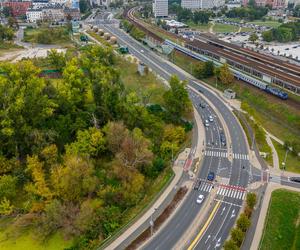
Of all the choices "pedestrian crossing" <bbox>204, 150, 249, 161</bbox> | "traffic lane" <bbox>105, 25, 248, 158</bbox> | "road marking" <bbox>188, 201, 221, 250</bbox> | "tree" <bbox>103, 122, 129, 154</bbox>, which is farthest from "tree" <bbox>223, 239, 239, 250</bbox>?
"traffic lane" <bbox>105, 25, 248, 158</bbox>

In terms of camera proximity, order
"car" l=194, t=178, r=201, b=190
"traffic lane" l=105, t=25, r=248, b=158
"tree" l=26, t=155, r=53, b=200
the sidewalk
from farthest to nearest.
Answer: "traffic lane" l=105, t=25, r=248, b=158 → "car" l=194, t=178, r=201, b=190 → "tree" l=26, t=155, r=53, b=200 → the sidewalk

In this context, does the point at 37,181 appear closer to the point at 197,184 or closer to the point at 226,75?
the point at 197,184

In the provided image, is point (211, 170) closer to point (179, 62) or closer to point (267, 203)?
point (267, 203)

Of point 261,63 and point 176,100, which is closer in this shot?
point 176,100

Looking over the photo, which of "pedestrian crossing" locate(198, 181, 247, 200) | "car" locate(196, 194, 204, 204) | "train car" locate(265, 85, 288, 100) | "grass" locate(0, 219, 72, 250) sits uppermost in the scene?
"train car" locate(265, 85, 288, 100)

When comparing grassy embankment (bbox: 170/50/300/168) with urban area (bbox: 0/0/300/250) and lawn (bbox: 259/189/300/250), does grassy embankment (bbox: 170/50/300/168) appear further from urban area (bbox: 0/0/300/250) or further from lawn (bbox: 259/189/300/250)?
lawn (bbox: 259/189/300/250)

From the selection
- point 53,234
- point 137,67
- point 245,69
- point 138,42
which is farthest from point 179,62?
point 53,234

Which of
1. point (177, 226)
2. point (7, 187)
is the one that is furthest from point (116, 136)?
point (177, 226)
